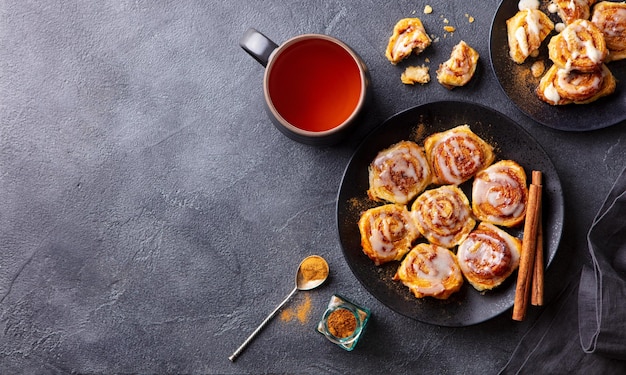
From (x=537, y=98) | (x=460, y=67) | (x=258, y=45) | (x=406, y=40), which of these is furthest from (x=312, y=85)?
(x=537, y=98)

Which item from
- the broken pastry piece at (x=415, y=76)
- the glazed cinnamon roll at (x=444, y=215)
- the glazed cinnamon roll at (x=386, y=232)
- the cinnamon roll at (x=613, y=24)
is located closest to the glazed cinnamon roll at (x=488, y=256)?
the glazed cinnamon roll at (x=444, y=215)

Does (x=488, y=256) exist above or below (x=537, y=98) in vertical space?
below

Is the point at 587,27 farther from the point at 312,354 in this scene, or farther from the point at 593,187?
the point at 312,354

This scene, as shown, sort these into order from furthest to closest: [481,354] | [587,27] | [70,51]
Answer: [70,51], [481,354], [587,27]

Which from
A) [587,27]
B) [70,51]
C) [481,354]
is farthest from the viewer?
[70,51]

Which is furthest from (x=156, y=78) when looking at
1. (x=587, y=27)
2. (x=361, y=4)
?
(x=587, y=27)

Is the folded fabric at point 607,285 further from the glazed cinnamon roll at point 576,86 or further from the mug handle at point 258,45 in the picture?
the mug handle at point 258,45

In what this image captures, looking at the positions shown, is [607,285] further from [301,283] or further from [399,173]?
[301,283]
